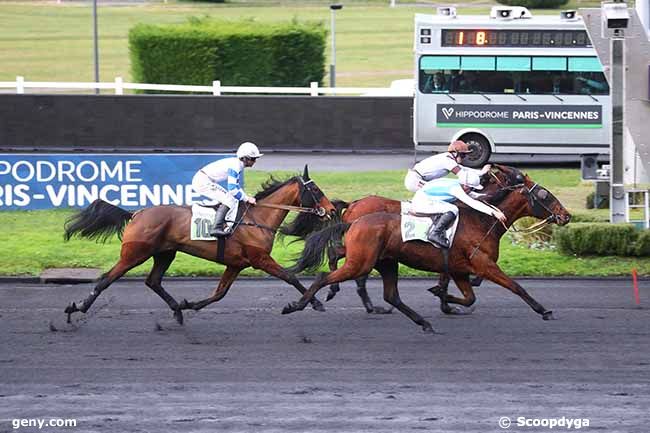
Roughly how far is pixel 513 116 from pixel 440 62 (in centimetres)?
197

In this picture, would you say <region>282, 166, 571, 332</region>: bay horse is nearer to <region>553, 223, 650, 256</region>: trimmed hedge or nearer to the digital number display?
<region>553, 223, 650, 256</region>: trimmed hedge

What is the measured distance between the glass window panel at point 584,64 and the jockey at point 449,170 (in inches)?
524

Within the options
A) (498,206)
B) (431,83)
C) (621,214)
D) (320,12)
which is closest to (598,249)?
(621,214)

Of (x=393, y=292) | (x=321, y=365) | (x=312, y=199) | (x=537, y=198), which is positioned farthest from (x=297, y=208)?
(x=537, y=198)

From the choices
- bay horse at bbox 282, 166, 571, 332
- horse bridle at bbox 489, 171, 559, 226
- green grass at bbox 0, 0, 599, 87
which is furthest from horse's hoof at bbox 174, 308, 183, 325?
green grass at bbox 0, 0, 599, 87

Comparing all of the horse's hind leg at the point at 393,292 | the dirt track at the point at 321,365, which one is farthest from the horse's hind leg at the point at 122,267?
the horse's hind leg at the point at 393,292

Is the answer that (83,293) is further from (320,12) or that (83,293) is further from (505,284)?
(320,12)

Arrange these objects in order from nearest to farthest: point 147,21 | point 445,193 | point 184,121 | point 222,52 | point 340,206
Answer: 1. point 445,193
2. point 340,206
3. point 184,121
4. point 222,52
5. point 147,21

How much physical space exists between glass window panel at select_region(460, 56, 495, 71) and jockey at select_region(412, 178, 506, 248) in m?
13.7

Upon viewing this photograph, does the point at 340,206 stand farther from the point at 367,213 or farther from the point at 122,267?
the point at 122,267

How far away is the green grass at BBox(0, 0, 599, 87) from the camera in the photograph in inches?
1756

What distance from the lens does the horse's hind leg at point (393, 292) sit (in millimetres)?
12336

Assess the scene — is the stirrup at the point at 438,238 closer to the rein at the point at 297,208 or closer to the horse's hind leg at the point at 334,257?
the horse's hind leg at the point at 334,257

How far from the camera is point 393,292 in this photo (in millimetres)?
12492
